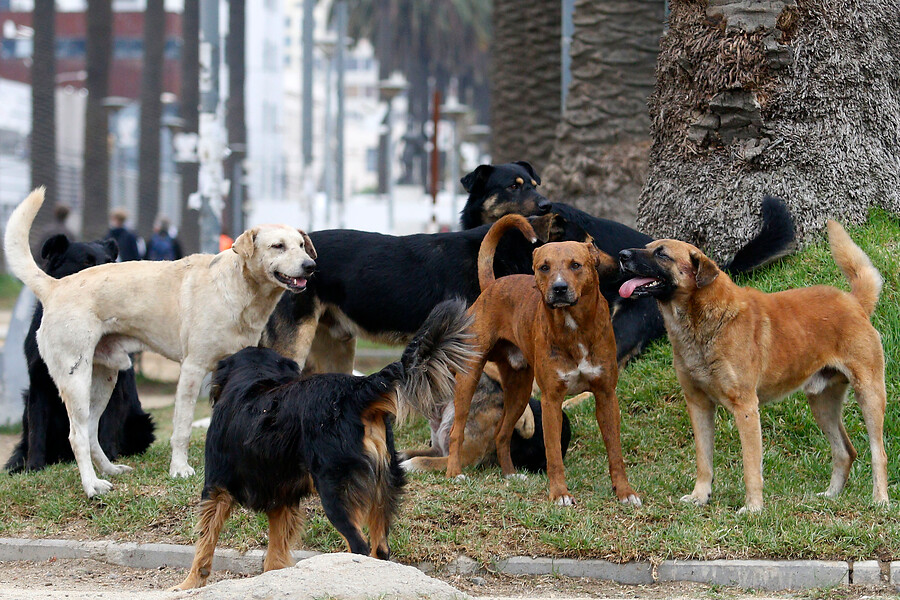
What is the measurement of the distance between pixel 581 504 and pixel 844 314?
1.90m

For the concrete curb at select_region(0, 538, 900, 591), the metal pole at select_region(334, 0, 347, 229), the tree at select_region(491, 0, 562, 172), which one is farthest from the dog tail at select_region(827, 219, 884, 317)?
the metal pole at select_region(334, 0, 347, 229)

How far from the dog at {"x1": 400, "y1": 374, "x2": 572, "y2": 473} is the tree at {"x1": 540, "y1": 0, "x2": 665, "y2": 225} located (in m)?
5.62

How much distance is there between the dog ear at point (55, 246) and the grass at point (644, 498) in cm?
168

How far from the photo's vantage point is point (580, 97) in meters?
12.9

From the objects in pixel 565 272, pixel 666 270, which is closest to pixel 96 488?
pixel 565 272

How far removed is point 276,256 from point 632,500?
8.94ft

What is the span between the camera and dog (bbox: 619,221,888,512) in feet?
19.2

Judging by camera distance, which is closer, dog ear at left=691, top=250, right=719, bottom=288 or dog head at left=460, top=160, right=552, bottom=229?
dog ear at left=691, top=250, right=719, bottom=288

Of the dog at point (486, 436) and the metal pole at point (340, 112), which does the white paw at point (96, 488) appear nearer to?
the dog at point (486, 436)

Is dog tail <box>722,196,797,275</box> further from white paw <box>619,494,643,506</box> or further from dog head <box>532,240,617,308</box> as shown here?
white paw <box>619,494,643,506</box>

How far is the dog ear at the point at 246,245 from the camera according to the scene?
6.76 m

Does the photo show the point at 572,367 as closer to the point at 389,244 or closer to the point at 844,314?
the point at 844,314

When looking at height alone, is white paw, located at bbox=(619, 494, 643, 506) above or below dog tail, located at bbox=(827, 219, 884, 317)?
below

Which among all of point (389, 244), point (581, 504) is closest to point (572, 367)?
point (581, 504)
